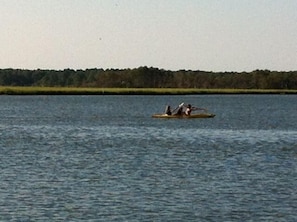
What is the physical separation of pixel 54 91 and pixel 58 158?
397ft

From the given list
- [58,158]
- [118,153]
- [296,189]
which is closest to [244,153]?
[118,153]

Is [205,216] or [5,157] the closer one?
[205,216]

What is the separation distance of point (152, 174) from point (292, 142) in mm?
17623

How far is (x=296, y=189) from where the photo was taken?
81.6 ft

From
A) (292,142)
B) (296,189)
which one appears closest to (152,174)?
(296,189)

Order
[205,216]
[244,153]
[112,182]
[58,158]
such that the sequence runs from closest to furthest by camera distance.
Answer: [205,216]
[112,182]
[58,158]
[244,153]

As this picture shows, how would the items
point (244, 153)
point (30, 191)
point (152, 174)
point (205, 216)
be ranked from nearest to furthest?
point (205, 216)
point (30, 191)
point (152, 174)
point (244, 153)

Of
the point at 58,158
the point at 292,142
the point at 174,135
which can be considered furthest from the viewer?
the point at 174,135

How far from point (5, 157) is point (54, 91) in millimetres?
120100

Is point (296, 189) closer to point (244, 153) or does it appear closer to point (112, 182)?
point (112, 182)

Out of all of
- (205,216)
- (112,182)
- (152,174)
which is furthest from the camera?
(152,174)

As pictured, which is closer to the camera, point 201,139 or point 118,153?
point 118,153

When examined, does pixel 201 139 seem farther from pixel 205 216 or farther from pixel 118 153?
pixel 205 216

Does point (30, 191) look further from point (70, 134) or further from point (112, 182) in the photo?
point (70, 134)
